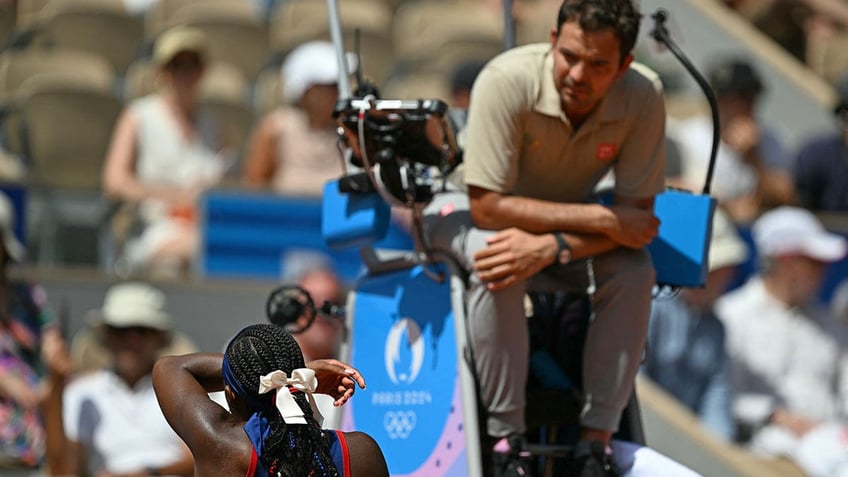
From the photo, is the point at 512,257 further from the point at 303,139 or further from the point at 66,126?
the point at 66,126

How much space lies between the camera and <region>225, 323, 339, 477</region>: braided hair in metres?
4.43

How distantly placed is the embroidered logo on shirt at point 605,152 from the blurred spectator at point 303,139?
397cm

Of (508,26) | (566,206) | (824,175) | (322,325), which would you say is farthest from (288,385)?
(824,175)

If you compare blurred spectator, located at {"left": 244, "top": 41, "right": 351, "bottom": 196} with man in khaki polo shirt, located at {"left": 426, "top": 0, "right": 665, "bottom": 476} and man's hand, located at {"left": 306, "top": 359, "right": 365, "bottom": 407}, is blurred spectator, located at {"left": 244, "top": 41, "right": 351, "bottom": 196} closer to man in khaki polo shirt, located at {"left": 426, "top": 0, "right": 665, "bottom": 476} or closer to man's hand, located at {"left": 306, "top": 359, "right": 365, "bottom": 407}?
man in khaki polo shirt, located at {"left": 426, "top": 0, "right": 665, "bottom": 476}

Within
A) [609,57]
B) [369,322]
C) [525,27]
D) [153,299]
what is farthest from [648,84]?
[525,27]

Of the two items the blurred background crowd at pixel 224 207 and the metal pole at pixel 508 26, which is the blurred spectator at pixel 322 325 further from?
the metal pole at pixel 508 26

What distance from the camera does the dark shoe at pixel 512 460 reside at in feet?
18.4

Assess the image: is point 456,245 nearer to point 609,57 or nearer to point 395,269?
point 395,269

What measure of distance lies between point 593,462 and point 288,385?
5.18ft

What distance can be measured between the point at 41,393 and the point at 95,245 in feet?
4.09

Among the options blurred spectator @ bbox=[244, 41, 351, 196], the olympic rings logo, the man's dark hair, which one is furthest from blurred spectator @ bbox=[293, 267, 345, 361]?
the man's dark hair

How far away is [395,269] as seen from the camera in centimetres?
620

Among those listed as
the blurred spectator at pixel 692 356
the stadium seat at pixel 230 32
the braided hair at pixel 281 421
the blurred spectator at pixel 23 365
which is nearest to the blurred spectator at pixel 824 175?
the blurred spectator at pixel 692 356

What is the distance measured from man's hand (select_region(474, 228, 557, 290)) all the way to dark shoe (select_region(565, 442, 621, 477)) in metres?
0.60
